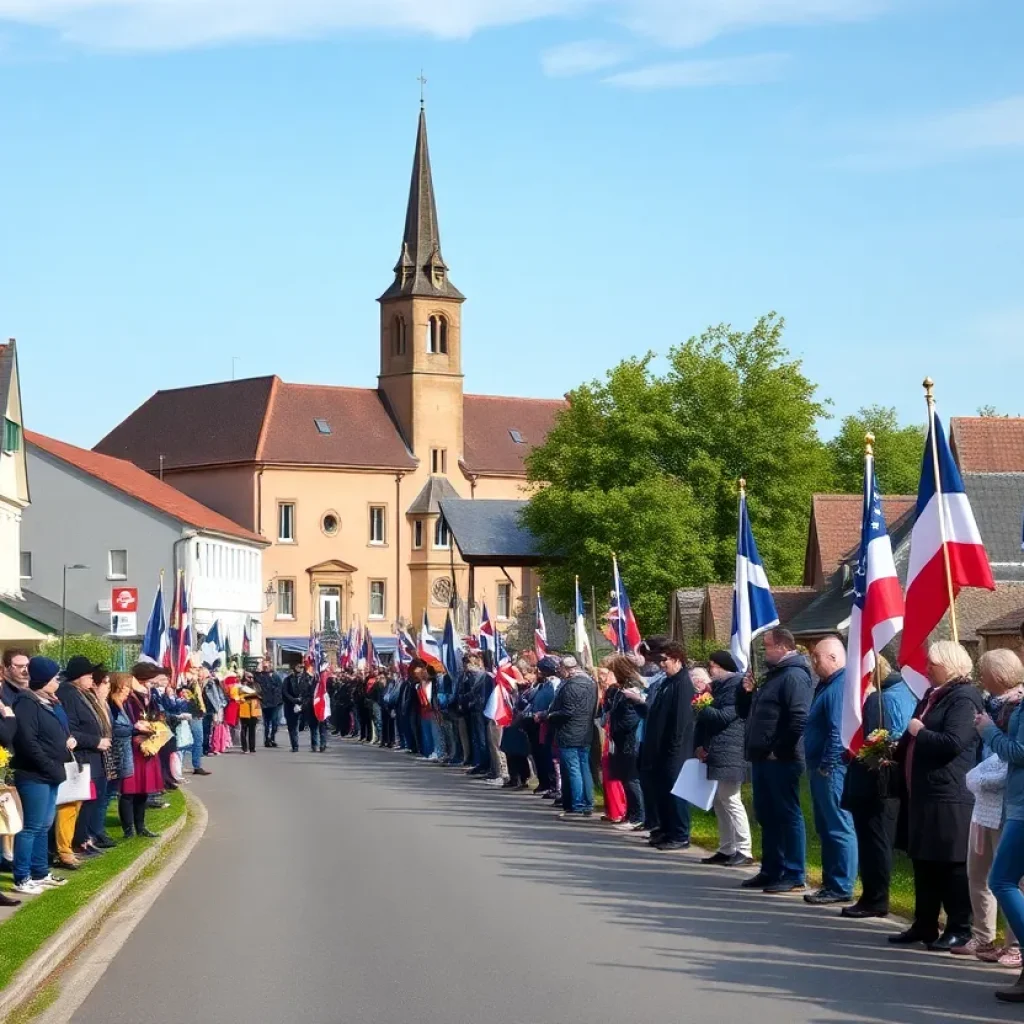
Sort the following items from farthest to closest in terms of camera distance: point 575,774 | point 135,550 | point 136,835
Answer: point 135,550
point 575,774
point 136,835

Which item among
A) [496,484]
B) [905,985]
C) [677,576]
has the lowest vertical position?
[905,985]

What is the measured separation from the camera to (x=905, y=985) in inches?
409

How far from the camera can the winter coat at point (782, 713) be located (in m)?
15.0

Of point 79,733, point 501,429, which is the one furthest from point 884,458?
point 79,733

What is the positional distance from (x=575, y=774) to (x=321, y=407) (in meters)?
93.0

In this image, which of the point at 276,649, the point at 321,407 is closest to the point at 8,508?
the point at 276,649

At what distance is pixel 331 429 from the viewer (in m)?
113

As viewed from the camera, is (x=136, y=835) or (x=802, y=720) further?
(x=136, y=835)

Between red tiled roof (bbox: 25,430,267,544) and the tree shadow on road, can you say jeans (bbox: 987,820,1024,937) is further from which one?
red tiled roof (bbox: 25,430,267,544)

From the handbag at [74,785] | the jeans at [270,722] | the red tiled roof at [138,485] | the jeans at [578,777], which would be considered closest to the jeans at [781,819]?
the handbag at [74,785]

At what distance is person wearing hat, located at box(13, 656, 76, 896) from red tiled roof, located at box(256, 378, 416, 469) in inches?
3713

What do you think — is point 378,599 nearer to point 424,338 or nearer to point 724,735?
point 424,338

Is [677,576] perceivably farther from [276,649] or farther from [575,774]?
[575,774]

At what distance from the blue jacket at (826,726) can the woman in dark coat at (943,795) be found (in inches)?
84.7
